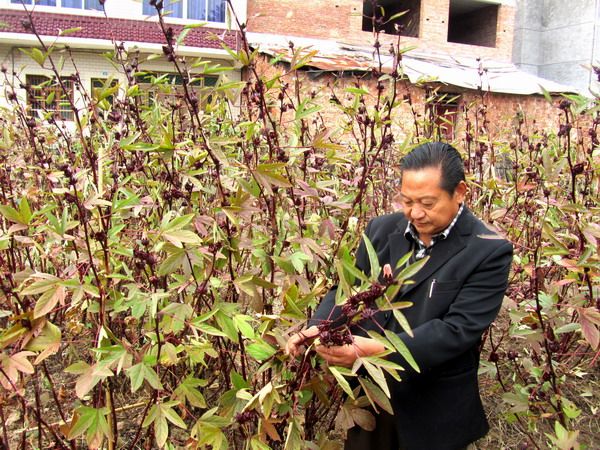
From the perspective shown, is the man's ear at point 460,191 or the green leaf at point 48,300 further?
the man's ear at point 460,191

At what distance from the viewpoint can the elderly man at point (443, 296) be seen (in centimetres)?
141

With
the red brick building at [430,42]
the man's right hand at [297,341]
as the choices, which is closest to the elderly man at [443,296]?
the man's right hand at [297,341]

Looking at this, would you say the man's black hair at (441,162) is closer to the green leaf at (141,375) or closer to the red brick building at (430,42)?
the green leaf at (141,375)

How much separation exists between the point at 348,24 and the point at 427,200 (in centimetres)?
1631

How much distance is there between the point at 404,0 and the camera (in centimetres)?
1903

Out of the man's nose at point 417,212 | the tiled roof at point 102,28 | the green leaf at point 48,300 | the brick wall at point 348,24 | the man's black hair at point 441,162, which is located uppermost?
the brick wall at point 348,24

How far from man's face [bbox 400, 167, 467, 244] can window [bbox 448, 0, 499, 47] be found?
19.9 m

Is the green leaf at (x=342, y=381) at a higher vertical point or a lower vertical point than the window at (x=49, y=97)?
lower

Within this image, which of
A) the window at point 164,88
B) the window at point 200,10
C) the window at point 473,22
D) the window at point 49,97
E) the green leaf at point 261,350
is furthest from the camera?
the window at point 473,22

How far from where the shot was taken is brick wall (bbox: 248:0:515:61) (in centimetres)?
1535

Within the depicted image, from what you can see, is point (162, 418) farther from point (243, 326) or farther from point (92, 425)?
point (243, 326)

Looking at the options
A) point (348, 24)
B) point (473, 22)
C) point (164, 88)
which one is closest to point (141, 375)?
point (164, 88)

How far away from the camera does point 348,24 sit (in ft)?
54.0

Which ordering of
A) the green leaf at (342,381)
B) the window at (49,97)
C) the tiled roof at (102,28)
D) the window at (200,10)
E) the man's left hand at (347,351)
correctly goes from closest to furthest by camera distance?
the green leaf at (342,381)
the man's left hand at (347,351)
the window at (49,97)
the tiled roof at (102,28)
the window at (200,10)
